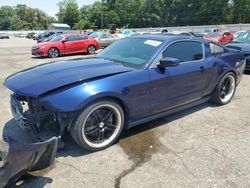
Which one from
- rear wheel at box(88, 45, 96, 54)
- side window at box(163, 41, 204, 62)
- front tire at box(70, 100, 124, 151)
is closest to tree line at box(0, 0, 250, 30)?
rear wheel at box(88, 45, 96, 54)

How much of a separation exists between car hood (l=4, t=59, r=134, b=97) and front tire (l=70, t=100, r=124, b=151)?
407 millimetres

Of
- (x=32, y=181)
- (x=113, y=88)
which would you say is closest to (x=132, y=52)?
(x=113, y=88)

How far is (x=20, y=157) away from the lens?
2.52 metres

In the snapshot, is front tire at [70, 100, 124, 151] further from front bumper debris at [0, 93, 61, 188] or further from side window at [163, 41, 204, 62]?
side window at [163, 41, 204, 62]

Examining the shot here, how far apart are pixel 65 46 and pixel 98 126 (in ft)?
42.5

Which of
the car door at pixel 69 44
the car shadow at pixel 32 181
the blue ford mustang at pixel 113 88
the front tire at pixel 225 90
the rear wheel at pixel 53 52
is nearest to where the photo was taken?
the car shadow at pixel 32 181

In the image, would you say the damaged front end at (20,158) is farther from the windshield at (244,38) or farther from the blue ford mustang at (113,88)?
the windshield at (244,38)

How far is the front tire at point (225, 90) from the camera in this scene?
5.29 m

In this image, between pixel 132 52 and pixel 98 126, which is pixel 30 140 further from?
pixel 132 52

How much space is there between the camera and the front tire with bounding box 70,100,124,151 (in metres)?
3.29

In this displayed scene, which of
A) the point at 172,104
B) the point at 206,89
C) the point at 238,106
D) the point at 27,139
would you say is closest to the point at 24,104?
the point at 27,139

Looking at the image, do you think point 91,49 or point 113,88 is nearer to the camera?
point 113,88

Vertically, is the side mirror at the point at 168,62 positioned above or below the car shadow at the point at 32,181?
above

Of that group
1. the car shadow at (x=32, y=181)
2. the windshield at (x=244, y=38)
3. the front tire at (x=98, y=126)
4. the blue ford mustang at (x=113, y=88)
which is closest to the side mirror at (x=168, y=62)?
the blue ford mustang at (x=113, y=88)
